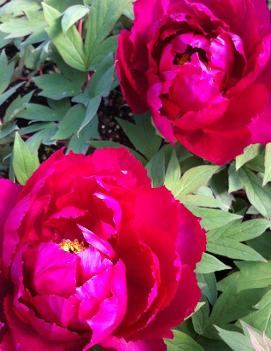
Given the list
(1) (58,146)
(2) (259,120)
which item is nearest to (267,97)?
(2) (259,120)

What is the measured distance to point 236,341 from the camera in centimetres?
60

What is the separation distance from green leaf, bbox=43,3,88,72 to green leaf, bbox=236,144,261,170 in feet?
0.77

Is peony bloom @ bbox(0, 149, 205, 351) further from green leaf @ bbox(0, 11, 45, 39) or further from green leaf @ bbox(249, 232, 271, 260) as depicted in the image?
green leaf @ bbox(0, 11, 45, 39)

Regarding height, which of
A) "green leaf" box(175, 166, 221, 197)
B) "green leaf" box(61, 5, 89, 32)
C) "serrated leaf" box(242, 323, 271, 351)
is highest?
"green leaf" box(61, 5, 89, 32)

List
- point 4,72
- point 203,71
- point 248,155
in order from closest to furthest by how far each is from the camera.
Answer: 1. point 203,71
2. point 248,155
3. point 4,72

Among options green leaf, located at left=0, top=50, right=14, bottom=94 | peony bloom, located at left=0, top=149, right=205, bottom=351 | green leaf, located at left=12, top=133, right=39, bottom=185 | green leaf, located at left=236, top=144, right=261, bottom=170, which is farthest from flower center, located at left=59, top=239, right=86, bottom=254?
green leaf, located at left=0, top=50, right=14, bottom=94

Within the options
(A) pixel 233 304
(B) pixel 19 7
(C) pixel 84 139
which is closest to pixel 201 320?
(A) pixel 233 304

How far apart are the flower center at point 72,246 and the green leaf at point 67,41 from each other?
0.31m

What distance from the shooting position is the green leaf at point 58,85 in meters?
0.80

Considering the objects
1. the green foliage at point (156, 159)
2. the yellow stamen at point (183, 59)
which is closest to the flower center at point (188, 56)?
the yellow stamen at point (183, 59)

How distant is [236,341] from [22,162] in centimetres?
29

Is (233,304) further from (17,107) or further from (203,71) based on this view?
(17,107)

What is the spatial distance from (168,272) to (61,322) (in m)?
0.10

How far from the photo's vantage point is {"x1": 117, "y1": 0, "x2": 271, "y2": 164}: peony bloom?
62 centimetres
